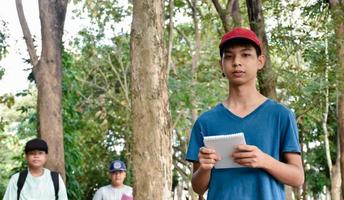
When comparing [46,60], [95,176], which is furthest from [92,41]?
[46,60]

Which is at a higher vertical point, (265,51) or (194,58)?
(194,58)

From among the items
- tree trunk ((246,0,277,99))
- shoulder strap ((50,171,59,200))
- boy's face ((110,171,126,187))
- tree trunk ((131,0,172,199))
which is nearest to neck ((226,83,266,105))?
shoulder strap ((50,171,59,200))

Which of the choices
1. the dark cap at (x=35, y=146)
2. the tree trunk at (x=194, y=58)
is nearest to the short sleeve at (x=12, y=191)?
the dark cap at (x=35, y=146)

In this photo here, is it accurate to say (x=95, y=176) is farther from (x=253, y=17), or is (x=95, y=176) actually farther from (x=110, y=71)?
(x=253, y=17)

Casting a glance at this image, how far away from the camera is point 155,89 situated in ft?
19.3

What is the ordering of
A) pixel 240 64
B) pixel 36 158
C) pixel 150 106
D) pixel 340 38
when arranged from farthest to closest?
pixel 340 38 → pixel 150 106 → pixel 36 158 → pixel 240 64

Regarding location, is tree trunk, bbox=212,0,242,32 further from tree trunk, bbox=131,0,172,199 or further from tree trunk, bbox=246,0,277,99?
tree trunk, bbox=131,0,172,199

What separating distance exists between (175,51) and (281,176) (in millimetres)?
18107

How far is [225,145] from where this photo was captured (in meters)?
2.14

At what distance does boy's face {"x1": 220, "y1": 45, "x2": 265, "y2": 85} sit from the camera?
232 centimetres

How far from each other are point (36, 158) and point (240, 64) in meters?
3.40

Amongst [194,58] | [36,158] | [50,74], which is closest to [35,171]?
[36,158]

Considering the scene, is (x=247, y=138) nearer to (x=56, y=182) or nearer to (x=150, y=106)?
(x=56, y=182)

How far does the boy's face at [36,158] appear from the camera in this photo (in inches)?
209
